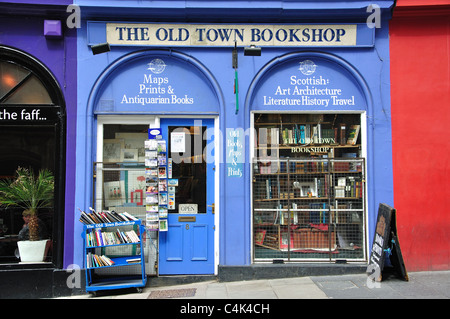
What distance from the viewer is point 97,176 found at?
657 centimetres

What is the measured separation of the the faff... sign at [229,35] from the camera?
6.59m

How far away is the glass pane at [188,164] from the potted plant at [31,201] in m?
2.16

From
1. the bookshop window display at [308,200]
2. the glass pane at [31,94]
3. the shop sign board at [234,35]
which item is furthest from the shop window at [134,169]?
the shop sign board at [234,35]

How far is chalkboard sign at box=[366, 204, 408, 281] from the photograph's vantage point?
19.1 feet

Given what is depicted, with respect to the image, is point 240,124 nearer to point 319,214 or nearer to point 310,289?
point 319,214

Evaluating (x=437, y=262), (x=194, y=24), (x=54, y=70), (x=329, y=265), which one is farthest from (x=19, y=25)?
(x=437, y=262)

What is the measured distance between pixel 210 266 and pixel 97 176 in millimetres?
2492

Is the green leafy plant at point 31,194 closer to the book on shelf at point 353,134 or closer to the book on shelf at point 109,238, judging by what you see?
the book on shelf at point 109,238

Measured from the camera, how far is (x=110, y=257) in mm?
6363

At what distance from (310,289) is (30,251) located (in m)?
4.63

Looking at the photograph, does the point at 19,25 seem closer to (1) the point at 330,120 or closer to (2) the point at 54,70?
(2) the point at 54,70

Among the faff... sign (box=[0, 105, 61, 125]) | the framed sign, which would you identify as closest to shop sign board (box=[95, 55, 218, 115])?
the faff... sign (box=[0, 105, 61, 125])

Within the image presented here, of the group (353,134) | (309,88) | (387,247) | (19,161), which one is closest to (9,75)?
(19,161)

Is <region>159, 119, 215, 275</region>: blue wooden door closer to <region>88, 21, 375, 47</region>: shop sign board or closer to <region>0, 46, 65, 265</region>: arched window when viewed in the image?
<region>88, 21, 375, 47</region>: shop sign board
